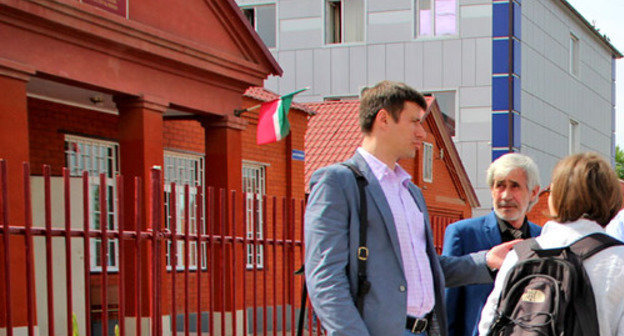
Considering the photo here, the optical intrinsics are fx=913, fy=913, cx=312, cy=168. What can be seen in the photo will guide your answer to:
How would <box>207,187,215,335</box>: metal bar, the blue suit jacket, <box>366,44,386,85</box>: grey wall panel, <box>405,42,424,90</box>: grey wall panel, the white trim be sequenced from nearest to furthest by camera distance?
the blue suit jacket, <box>207,187,215,335</box>: metal bar, the white trim, <box>405,42,424,90</box>: grey wall panel, <box>366,44,386,85</box>: grey wall panel

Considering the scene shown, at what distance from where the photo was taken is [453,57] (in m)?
28.3

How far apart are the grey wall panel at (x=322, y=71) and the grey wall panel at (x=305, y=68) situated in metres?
0.13

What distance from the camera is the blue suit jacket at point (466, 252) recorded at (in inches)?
194

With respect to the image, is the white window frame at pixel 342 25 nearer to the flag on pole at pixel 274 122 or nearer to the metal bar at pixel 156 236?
the flag on pole at pixel 274 122

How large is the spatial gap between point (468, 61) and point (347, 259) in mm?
25318

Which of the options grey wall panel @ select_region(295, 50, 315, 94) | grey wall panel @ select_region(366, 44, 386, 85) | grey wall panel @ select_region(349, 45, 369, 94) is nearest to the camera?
grey wall panel @ select_region(366, 44, 386, 85)

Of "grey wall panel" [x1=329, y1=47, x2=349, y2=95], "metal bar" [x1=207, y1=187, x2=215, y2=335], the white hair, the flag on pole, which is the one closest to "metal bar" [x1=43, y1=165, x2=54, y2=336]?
"metal bar" [x1=207, y1=187, x2=215, y2=335]

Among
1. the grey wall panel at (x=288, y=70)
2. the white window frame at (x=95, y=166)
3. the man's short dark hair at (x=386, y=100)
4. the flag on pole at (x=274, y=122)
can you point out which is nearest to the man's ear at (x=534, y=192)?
the man's short dark hair at (x=386, y=100)

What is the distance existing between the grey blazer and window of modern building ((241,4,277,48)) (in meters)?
26.9

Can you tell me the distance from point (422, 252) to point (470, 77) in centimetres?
2498

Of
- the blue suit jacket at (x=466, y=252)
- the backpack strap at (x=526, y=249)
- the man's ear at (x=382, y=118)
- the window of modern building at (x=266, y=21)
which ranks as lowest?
the blue suit jacket at (x=466, y=252)

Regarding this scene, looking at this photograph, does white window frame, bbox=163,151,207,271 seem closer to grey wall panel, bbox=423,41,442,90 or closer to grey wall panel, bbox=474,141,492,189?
grey wall panel, bbox=423,41,442,90

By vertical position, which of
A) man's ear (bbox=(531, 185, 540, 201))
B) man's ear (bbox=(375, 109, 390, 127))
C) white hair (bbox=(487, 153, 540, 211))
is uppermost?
man's ear (bbox=(375, 109, 390, 127))

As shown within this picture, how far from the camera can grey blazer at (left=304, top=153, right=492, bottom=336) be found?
11.4 feet
